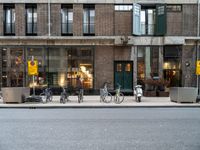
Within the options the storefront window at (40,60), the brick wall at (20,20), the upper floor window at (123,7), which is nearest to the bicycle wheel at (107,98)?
the storefront window at (40,60)

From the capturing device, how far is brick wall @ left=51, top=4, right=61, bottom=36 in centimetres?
2584

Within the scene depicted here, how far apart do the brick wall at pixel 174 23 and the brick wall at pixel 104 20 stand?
5.23m

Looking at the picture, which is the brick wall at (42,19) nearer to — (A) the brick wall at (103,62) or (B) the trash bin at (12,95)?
(A) the brick wall at (103,62)

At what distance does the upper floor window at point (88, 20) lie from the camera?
26.2 m

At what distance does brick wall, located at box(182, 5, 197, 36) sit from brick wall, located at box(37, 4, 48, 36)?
41.1ft

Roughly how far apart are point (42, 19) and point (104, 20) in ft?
18.3

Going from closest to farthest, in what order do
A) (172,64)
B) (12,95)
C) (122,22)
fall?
1. (12,95)
2. (122,22)
3. (172,64)

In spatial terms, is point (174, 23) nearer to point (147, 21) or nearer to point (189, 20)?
point (189, 20)

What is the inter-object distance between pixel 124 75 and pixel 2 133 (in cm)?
1833

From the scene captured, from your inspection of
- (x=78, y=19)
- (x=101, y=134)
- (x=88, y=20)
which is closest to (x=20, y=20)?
(x=78, y=19)

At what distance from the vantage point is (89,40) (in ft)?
84.6

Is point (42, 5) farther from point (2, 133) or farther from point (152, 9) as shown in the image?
point (2, 133)

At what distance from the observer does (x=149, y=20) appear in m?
26.6

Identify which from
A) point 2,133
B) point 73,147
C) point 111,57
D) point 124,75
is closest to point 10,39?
point 111,57
